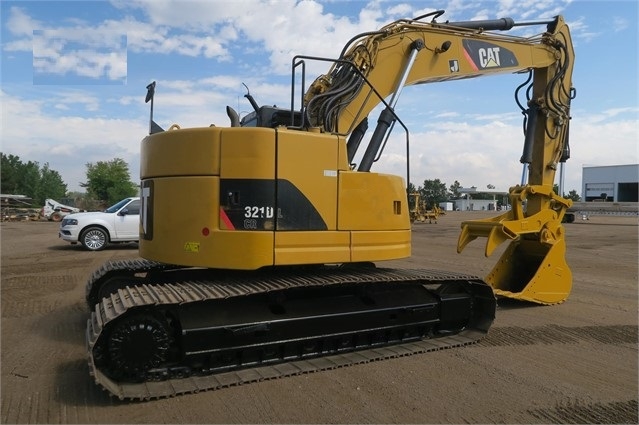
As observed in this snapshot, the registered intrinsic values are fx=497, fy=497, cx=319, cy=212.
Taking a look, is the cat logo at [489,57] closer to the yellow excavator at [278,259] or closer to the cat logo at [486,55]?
the cat logo at [486,55]

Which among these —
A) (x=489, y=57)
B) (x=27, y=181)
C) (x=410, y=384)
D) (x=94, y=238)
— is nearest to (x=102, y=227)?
(x=94, y=238)

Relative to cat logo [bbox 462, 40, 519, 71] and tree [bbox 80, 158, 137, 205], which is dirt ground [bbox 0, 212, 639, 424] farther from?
tree [bbox 80, 158, 137, 205]

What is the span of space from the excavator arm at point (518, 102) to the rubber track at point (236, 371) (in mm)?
1544

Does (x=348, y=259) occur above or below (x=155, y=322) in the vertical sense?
above

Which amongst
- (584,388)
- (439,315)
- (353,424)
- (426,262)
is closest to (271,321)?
(353,424)

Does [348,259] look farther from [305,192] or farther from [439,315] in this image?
[439,315]

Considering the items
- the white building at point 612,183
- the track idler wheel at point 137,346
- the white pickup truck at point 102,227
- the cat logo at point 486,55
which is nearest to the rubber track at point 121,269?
the track idler wheel at point 137,346

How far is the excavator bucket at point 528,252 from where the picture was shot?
7.19 m

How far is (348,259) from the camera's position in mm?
5184

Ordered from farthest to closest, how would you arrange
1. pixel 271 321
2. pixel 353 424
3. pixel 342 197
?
pixel 342 197 < pixel 271 321 < pixel 353 424

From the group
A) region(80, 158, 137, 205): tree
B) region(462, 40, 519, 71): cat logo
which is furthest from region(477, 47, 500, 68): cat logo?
region(80, 158, 137, 205): tree

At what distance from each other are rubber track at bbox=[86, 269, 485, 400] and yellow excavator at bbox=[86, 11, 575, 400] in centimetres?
2

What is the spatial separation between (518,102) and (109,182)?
255ft

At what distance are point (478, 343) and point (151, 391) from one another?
3549mm
